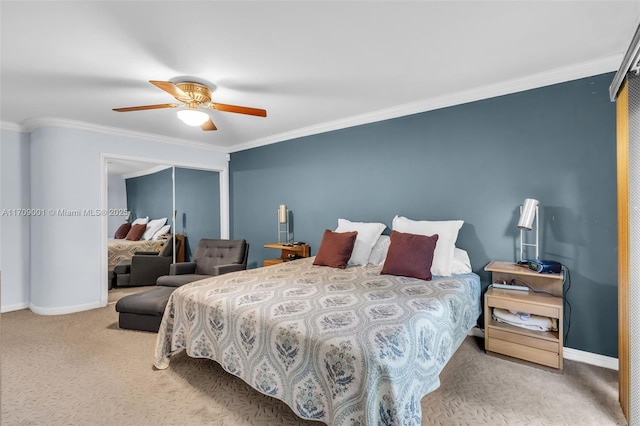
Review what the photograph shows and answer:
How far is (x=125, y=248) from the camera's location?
4.52 m

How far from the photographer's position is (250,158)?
5.24 m

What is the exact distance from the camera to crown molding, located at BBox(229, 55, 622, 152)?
248cm

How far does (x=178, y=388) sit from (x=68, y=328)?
6.79ft

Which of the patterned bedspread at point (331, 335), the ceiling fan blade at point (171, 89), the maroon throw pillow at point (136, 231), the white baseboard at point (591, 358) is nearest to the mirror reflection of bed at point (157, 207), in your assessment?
the maroon throw pillow at point (136, 231)

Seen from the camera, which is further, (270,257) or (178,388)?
(270,257)

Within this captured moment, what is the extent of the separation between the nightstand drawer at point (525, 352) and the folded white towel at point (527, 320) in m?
0.17

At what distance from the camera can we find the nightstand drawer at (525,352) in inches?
92.4

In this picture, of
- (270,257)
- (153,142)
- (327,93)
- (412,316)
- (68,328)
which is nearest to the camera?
(412,316)

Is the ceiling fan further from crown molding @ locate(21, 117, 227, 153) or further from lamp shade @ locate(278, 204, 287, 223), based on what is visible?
lamp shade @ locate(278, 204, 287, 223)

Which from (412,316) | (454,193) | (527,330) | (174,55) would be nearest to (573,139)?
(454,193)

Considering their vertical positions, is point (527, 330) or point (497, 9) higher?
point (497, 9)

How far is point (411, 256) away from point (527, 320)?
1041 millimetres

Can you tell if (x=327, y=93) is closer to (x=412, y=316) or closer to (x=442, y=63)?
(x=442, y=63)

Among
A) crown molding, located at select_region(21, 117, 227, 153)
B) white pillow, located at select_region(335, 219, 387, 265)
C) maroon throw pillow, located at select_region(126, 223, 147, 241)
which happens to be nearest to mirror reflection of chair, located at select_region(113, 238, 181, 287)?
maroon throw pillow, located at select_region(126, 223, 147, 241)
